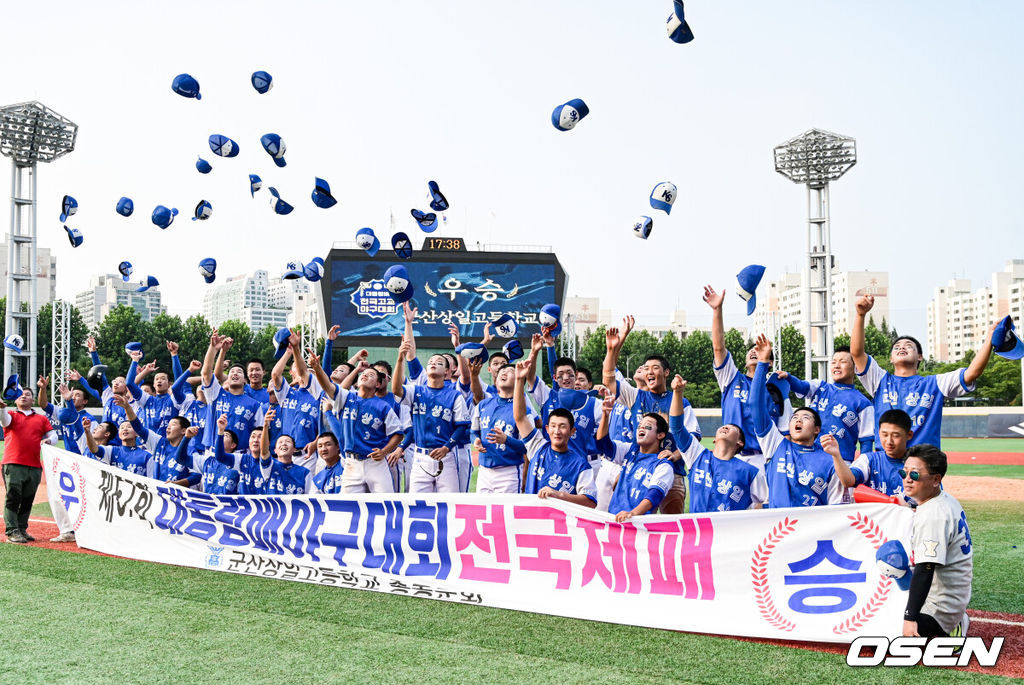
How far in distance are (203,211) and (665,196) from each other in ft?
20.9

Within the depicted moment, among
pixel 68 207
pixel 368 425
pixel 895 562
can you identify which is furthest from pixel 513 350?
pixel 68 207

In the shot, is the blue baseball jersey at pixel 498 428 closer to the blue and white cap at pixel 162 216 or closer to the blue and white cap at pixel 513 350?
the blue and white cap at pixel 513 350

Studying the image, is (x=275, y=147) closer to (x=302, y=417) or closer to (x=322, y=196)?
(x=322, y=196)

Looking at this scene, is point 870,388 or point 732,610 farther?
point 870,388

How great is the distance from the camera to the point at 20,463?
1007 cm

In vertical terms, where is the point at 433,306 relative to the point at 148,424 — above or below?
above

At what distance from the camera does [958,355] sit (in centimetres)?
16312

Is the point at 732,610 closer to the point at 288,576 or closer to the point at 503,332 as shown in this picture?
the point at 288,576

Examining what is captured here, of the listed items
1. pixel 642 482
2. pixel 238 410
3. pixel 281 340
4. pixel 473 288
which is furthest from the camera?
pixel 473 288

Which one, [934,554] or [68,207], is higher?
[68,207]

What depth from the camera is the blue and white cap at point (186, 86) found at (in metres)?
11.3

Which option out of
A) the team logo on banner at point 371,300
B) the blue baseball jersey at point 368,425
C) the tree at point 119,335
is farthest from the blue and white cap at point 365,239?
the tree at point 119,335

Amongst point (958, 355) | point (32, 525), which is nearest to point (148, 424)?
point (32, 525)

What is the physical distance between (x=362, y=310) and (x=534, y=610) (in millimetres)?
24693
